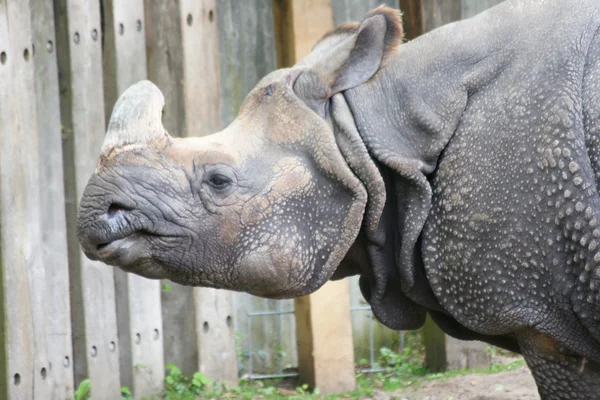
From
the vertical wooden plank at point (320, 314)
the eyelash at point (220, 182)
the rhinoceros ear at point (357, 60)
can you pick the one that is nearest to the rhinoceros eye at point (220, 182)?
the eyelash at point (220, 182)

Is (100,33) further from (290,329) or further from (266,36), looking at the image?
(290,329)

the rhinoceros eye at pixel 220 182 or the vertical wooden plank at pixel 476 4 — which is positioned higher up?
the vertical wooden plank at pixel 476 4

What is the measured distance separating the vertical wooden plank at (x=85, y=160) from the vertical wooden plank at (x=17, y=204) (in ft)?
1.23

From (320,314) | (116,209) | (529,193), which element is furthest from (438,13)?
(116,209)

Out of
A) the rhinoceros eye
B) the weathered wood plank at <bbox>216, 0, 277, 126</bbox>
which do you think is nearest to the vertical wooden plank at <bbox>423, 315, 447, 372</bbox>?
the weathered wood plank at <bbox>216, 0, 277, 126</bbox>

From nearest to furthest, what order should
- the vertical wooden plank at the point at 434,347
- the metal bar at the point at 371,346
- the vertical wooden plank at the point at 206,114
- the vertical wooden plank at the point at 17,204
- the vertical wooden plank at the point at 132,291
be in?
the vertical wooden plank at the point at 17,204 < the vertical wooden plank at the point at 132,291 < the vertical wooden plank at the point at 206,114 < the vertical wooden plank at the point at 434,347 < the metal bar at the point at 371,346

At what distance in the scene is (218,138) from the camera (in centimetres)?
386

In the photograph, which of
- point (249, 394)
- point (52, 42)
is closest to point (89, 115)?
point (52, 42)

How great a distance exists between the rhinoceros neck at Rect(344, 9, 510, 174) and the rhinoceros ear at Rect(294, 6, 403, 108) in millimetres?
41

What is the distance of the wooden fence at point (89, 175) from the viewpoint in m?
Result: 5.64

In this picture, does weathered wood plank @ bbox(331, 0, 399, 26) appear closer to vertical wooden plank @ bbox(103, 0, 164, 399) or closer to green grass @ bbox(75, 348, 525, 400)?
vertical wooden plank @ bbox(103, 0, 164, 399)

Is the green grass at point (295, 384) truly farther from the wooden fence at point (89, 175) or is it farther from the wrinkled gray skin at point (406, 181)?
the wrinkled gray skin at point (406, 181)

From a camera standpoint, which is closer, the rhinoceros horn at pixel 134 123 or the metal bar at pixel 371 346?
the rhinoceros horn at pixel 134 123

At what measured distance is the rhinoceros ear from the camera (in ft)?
12.5
